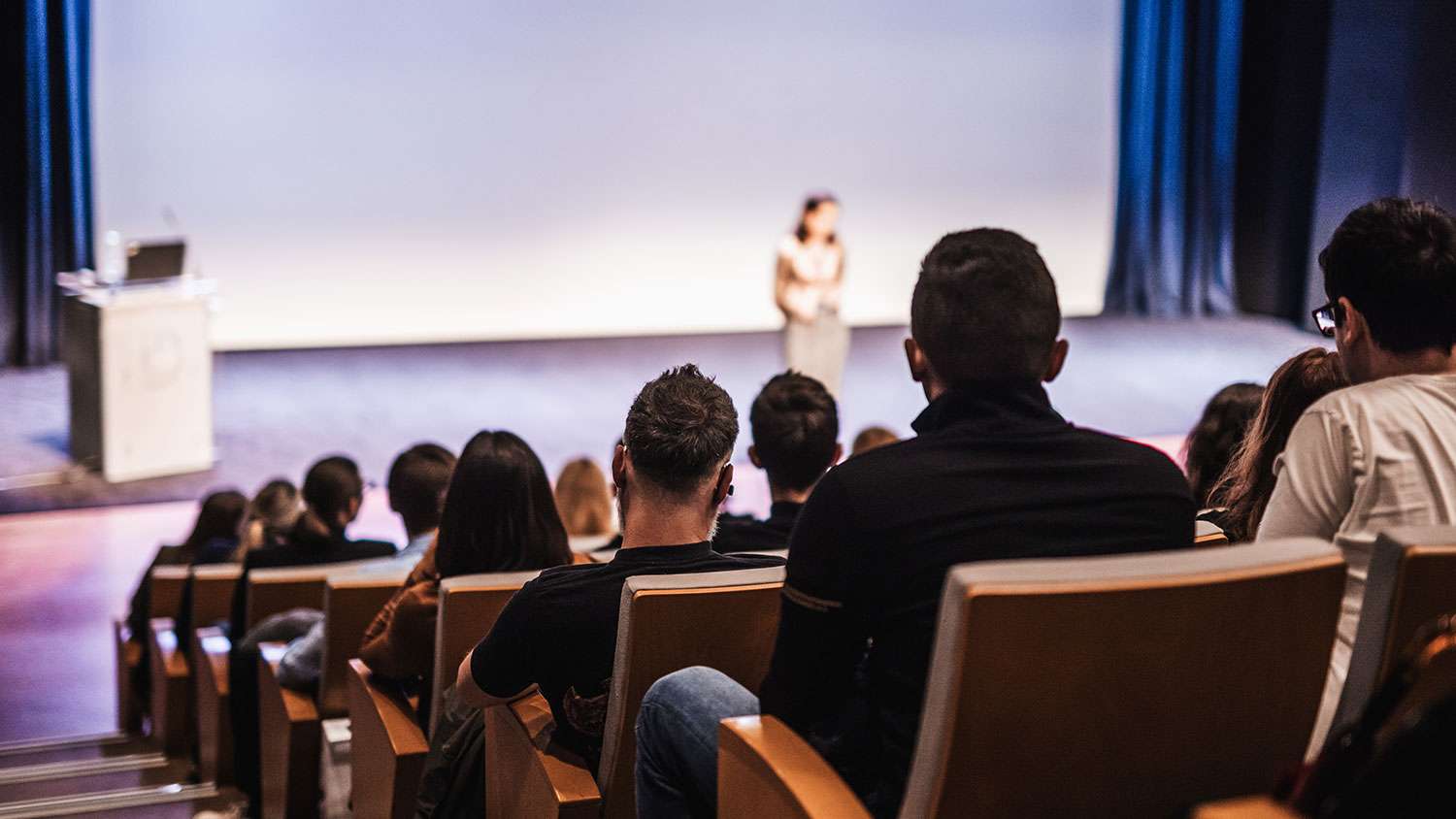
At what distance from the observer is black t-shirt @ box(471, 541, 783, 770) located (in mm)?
1903

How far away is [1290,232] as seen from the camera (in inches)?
426

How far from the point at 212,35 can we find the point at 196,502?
3.71 m

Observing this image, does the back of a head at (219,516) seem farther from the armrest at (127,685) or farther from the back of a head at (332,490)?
the back of a head at (332,490)

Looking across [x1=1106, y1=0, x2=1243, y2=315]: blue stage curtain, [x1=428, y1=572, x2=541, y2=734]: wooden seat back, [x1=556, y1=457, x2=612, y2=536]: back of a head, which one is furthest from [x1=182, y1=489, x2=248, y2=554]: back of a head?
[x1=1106, y1=0, x2=1243, y2=315]: blue stage curtain

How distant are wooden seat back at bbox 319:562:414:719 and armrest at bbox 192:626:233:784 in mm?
619

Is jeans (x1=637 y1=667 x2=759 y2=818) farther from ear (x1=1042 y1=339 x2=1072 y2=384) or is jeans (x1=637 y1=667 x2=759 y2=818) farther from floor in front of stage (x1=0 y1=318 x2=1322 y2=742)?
floor in front of stage (x1=0 y1=318 x2=1322 y2=742)

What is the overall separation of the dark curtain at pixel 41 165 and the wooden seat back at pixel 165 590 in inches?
198

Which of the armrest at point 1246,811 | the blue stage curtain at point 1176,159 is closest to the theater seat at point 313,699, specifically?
the armrest at point 1246,811

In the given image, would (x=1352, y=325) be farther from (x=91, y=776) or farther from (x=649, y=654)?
(x=91, y=776)

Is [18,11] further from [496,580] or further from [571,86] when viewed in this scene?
[496,580]

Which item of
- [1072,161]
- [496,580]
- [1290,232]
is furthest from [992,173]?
[496,580]

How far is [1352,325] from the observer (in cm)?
185

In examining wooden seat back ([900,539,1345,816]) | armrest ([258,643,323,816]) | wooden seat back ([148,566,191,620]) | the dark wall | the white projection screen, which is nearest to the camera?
wooden seat back ([900,539,1345,816])

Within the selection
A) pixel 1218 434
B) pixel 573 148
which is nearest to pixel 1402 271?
pixel 1218 434
